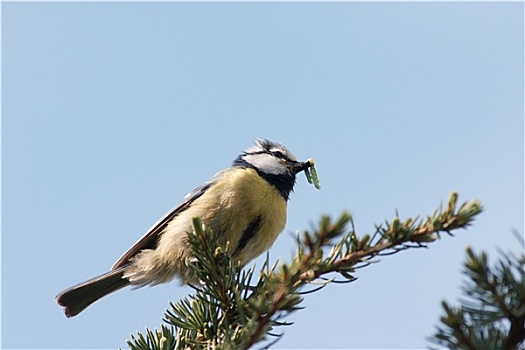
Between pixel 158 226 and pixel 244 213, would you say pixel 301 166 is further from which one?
pixel 158 226

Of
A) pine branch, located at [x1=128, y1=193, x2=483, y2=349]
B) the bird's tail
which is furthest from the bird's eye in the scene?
pine branch, located at [x1=128, y1=193, x2=483, y2=349]

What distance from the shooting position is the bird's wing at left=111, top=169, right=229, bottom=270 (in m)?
3.60

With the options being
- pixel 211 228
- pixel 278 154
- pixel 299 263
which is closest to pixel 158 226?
pixel 211 228

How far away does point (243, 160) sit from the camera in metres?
4.20

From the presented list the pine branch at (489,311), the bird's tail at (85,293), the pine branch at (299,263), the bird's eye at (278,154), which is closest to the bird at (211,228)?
the bird's tail at (85,293)

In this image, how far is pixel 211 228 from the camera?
10.7 ft

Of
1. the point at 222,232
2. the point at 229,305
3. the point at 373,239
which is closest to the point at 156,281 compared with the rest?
the point at 222,232

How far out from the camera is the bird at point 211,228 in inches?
130

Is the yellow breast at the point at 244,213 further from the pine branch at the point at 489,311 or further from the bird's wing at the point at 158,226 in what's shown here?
the pine branch at the point at 489,311

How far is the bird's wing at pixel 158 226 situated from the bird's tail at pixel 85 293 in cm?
11

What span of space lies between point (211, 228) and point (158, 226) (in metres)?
0.47

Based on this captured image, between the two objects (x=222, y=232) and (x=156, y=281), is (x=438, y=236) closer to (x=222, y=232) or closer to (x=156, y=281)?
Result: (x=222, y=232)

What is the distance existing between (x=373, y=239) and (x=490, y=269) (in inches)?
14.2

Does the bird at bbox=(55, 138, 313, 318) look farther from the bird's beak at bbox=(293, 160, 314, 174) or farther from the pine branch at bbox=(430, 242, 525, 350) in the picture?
the pine branch at bbox=(430, 242, 525, 350)
